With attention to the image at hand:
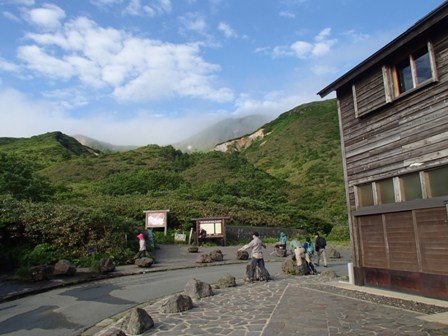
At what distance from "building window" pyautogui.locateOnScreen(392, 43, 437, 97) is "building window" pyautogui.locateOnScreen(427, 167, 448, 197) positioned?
221cm

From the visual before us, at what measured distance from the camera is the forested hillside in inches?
736

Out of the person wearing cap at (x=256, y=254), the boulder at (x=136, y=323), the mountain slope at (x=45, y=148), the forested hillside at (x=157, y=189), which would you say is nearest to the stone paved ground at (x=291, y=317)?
the boulder at (x=136, y=323)

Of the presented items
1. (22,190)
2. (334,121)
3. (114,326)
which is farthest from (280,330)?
(334,121)

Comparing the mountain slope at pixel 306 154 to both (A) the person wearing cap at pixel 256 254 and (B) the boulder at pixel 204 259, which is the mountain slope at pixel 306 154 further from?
(A) the person wearing cap at pixel 256 254

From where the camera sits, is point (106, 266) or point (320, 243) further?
point (320, 243)

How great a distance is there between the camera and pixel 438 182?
873 cm

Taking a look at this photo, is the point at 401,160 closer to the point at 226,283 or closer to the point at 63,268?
the point at 226,283

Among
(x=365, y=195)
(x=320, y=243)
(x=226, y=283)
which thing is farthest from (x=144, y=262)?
(x=365, y=195)

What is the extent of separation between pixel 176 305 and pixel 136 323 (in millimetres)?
1802

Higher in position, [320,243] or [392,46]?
[392,46]

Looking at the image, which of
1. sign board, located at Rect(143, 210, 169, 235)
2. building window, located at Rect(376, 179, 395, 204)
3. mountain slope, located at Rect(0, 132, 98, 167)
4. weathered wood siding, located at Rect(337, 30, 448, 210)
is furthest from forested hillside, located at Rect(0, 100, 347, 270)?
building window, located at Rect(376, 179, 395, 204)

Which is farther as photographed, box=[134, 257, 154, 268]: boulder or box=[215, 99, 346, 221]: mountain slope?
box=[215, 99, 346, 221]: mountain slope

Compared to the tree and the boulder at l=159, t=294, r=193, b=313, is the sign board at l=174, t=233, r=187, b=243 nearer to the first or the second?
the tree

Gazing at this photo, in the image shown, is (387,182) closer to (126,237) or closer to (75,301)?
(75,301)
